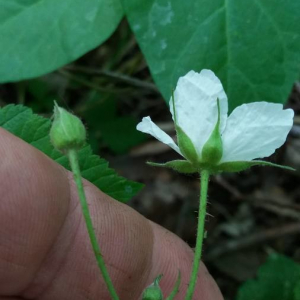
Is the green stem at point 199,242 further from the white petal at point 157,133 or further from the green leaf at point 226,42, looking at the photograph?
the green leaf at point 226,42

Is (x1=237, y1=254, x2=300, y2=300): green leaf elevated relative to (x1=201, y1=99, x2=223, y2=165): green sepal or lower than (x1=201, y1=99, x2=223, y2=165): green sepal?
lower

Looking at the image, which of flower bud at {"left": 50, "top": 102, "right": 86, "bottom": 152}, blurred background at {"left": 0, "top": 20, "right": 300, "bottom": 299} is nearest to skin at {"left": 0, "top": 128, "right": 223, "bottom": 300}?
flower bud at {"left": 50, "top": 102, "right": 86, "bottom": 152}

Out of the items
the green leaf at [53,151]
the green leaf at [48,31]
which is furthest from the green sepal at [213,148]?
the green leaf at [48,31]

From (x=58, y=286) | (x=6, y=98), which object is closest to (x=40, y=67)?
(x=58, y=286)

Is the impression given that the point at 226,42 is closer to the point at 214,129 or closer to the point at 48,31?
the point at 214,129

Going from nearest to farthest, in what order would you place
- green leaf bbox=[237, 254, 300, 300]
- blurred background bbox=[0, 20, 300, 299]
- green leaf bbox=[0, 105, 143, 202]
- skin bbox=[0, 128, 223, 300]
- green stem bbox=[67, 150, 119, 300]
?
1. green stem bbox=[67, 150, 119, 300]
2. skin bbox=[0, 128, 223, 300]
3. green leaf bbox=[0, 105, 143, 202]
4. green leaf bbox=[237, 254, 300, 300]
5. blurred background bbox=[0, 20, 300, 299]

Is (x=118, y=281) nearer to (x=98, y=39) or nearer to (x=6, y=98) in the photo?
(x=98, y=39)

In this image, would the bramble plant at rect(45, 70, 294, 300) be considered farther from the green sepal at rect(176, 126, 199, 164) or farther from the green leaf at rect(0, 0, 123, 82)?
the green leaf at rect(0, 0, 123, 82)
